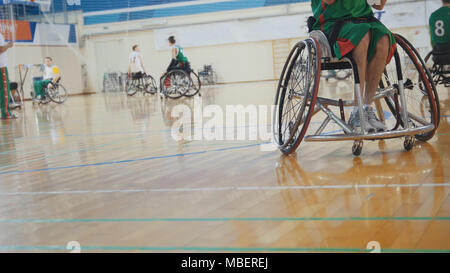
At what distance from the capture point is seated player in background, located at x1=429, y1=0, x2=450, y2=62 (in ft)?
14.3

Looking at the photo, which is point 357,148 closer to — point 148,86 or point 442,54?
point 442,54

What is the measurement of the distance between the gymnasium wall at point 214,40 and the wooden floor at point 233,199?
454 inches

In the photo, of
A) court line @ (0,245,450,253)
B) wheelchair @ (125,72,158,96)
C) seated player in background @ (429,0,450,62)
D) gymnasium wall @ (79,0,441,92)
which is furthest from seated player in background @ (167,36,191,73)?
court line @ (0,245,450,253)

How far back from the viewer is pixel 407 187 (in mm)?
1635

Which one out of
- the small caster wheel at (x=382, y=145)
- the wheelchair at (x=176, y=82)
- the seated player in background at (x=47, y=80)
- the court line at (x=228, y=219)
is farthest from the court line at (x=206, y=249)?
the seated player in background at (x=47, y=80)

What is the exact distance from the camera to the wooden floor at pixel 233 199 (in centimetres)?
126

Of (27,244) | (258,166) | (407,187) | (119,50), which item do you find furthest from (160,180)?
(119,50)

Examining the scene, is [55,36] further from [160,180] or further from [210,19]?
[160,180]

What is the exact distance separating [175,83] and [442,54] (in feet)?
16.1

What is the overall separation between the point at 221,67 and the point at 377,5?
12703 millimetres

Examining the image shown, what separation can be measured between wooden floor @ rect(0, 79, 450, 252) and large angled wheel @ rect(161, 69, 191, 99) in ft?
18.7

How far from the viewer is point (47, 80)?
1016 centimetres

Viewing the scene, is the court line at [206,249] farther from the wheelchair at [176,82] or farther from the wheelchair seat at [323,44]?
the wheelchair at [176,82]

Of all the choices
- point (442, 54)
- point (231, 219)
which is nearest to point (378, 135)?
point (231, 219)
